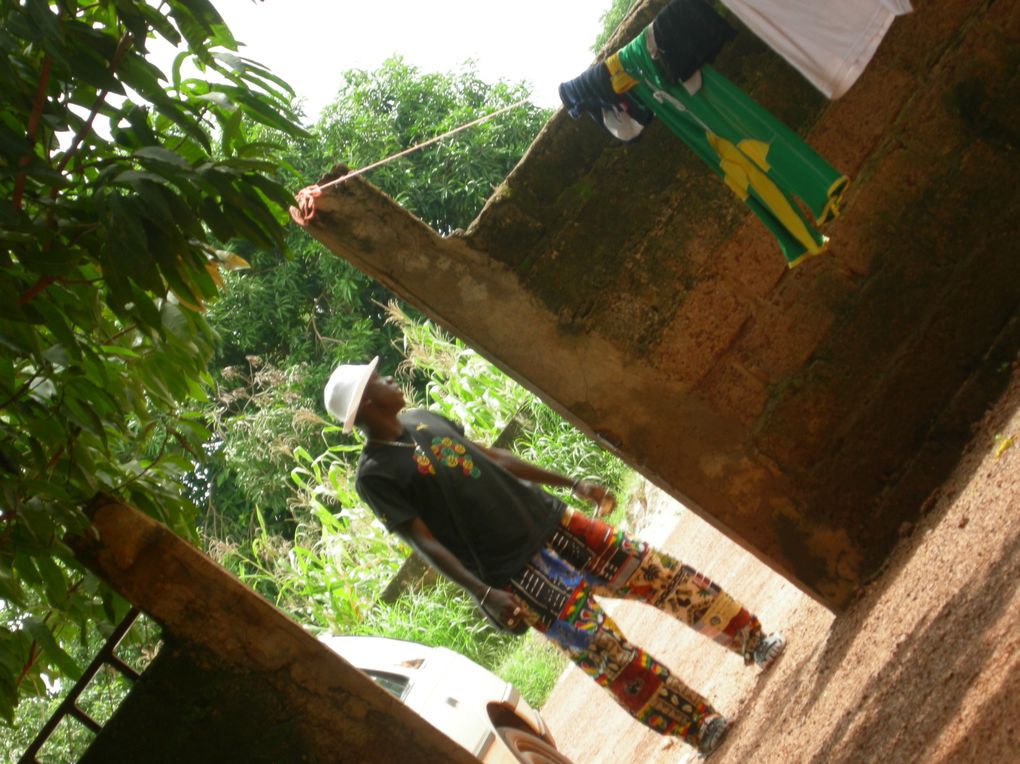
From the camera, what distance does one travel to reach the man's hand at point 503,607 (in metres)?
4.01

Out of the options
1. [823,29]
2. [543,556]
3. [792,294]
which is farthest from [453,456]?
[823,29]

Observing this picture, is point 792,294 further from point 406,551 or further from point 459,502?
point 406,551

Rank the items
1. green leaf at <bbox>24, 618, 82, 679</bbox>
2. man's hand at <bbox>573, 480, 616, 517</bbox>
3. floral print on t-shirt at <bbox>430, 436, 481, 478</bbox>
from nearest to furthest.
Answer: green leaf at <bbox>24, 618, 82, 679</bbox>, floral print on t-shirt at <bbox>430, 436, 481, 478</bbox>, man's hand at <bbox>573, 480, 616, 517</bbox>

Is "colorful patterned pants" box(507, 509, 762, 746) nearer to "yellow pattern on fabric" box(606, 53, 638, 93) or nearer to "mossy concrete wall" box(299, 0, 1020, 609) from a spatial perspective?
"mossy concrete wall" box(299, 0, 1020, 609)

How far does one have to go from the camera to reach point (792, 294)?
441 cm

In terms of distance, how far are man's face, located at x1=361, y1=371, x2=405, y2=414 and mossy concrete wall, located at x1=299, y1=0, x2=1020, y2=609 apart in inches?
20.5

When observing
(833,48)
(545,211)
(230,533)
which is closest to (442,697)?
(545,211)

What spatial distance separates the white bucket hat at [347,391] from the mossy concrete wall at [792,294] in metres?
0.61

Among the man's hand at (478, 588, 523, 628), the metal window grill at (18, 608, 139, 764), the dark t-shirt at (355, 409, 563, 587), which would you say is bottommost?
the metal window grill at (18, 608, 139, 764)

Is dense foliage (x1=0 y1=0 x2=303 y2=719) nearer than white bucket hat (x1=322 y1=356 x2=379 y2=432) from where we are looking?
Yes

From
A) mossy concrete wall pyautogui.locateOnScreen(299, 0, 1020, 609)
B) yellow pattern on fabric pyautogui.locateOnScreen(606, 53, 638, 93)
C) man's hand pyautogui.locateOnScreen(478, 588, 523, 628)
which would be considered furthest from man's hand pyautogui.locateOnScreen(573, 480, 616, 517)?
yellow pattern on fabric pyautogui.locateOnScreen(606, 53, 638, 93)

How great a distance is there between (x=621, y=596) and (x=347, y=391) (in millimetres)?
1425

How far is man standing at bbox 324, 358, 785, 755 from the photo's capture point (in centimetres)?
421

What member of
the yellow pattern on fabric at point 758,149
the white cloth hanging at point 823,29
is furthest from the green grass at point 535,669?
the white cloth hanging at point 823,29
